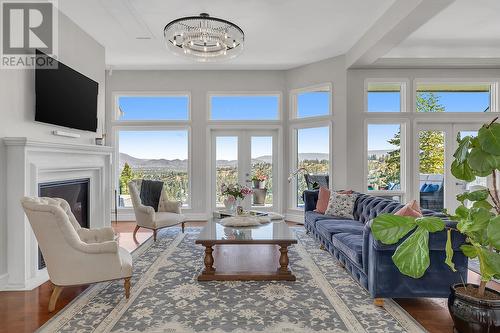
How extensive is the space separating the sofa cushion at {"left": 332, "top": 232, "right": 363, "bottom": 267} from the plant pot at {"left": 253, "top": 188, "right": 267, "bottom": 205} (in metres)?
3.24

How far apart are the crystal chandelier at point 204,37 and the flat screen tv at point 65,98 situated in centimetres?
138

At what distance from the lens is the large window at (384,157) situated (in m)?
5.99

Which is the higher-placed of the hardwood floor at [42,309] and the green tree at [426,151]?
the green tree at [426,151]

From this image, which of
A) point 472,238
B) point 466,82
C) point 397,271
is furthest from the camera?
point 466,82

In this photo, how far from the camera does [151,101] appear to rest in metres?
6.80

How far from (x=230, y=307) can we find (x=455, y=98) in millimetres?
5815

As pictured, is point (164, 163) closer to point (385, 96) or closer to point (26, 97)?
point (26, 97)

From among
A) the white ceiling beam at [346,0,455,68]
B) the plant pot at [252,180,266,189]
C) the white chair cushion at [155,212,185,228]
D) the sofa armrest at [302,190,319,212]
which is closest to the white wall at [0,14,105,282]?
the white chair cushion at [155,212,185,228]

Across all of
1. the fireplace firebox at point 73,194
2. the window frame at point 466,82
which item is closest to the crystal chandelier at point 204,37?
the fireplace firebox at point 73,194

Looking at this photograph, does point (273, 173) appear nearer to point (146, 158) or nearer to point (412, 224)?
point (146, 158)

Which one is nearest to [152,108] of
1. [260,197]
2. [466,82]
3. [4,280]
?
[260,197]

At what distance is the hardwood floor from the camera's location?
243cm

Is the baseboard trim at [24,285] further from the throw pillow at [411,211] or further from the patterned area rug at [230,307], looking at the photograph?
the throw pillow at [411,211]

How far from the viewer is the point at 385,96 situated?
236 inches
